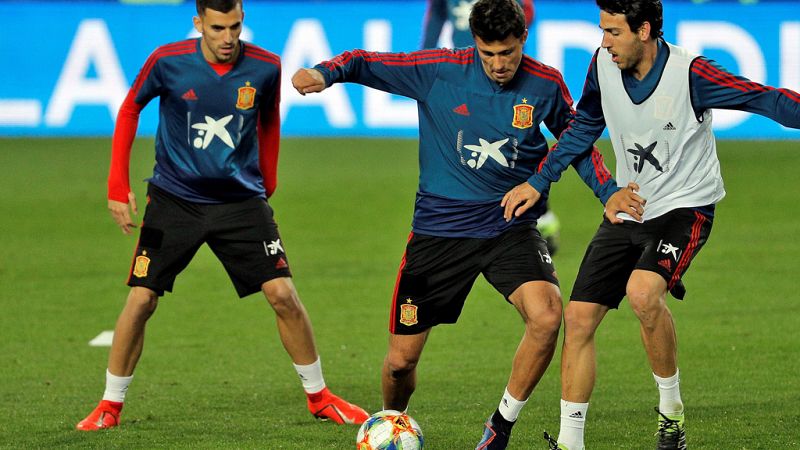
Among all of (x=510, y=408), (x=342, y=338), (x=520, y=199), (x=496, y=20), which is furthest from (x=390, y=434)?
(x=342, y=338)

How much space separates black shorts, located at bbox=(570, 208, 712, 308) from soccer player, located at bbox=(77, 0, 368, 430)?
1.51 meters

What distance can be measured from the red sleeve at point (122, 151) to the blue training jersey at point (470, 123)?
1148 millimetres

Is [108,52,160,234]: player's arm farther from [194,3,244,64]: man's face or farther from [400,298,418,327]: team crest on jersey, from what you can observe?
[400,298,418,327]: team crest on jersey

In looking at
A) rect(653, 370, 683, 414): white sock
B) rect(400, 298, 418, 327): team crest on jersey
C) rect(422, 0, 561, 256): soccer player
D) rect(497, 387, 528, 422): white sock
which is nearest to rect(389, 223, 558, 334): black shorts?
rect(400, 298, 418, 327): team crest on jersey

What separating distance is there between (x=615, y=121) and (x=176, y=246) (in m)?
2.29

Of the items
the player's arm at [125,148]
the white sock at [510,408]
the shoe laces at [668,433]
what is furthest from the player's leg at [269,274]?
the shoe laces at [668,433]

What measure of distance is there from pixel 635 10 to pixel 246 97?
204 centimetres

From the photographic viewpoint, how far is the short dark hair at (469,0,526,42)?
6.08m

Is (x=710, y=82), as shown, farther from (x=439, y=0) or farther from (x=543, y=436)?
(x=439, y=0)

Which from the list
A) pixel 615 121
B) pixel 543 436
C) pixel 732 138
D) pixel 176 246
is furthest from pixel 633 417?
pixel 732 138

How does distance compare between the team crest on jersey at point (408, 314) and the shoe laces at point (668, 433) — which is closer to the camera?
the shoe laces at point (668, 433)

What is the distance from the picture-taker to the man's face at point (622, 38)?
600 cm

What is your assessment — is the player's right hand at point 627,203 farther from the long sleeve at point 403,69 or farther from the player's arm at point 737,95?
the long sleeve at point 403,69

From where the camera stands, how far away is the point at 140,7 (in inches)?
754
